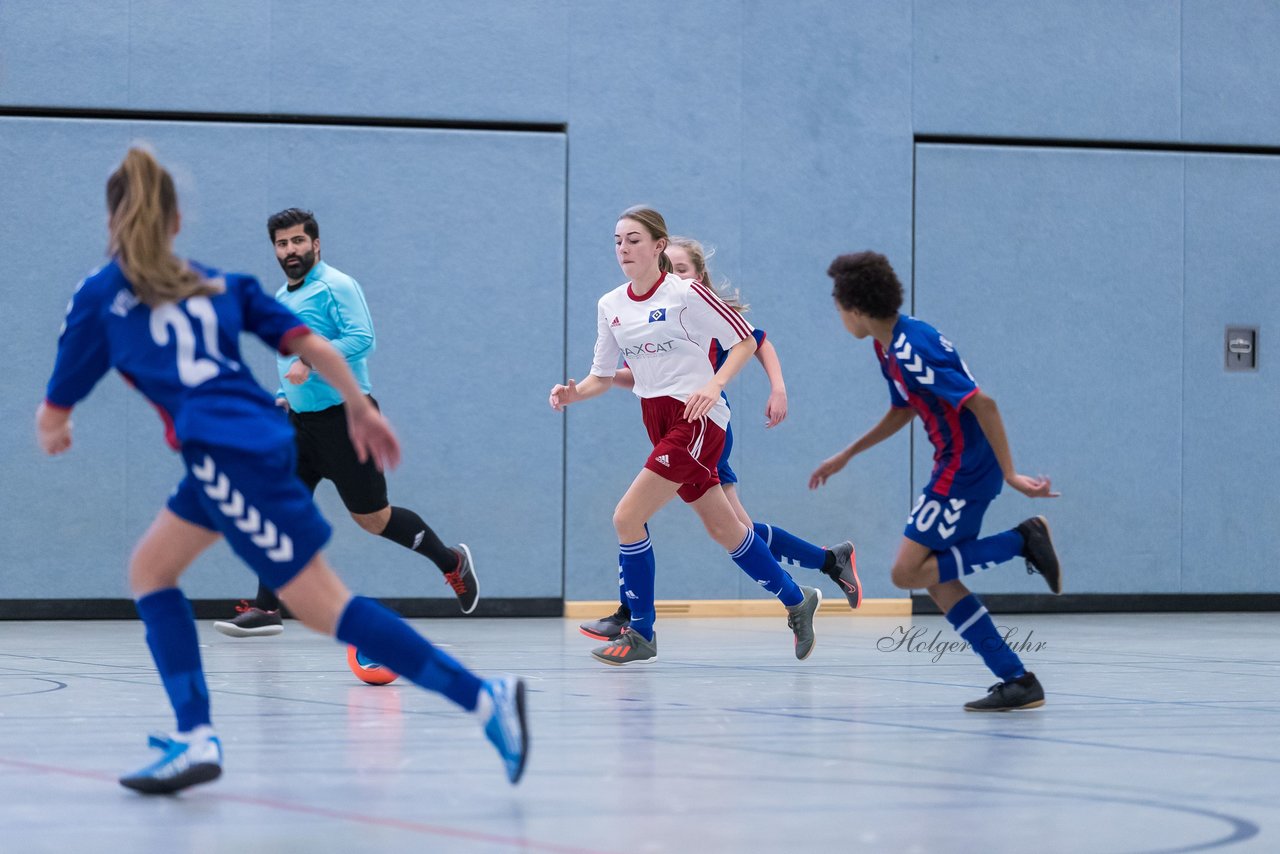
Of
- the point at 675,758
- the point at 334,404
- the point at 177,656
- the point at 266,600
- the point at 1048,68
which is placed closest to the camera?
the point at 177,656

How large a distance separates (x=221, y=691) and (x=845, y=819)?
9.75 feet

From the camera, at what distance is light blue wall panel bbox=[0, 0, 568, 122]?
934 centimetres

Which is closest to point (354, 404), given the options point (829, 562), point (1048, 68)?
point (829, 562)

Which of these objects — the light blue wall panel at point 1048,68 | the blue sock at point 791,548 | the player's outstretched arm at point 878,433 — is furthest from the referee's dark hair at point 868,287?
the light blue wall panel at point 1048,68

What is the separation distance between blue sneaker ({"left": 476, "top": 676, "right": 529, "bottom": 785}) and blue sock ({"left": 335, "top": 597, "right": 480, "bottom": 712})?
33 millimetres

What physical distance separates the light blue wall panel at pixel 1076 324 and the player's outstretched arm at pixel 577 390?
3.87 m

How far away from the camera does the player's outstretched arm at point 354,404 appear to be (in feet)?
11.5

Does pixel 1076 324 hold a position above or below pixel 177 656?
above

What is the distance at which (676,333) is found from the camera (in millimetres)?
6633

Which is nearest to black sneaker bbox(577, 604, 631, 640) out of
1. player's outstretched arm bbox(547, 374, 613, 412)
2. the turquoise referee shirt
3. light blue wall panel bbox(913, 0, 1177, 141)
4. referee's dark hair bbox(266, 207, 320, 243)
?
player's outstretched arm bbox(547, 374, 613, 412)

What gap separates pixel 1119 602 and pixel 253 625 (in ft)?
18.9

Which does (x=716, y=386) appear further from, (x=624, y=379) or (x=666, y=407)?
(x=624, y=379)

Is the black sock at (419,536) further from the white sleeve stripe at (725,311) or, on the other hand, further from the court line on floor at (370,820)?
the court line on floor at (370,820)

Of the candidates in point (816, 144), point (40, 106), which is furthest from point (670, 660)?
point (40, 106)
